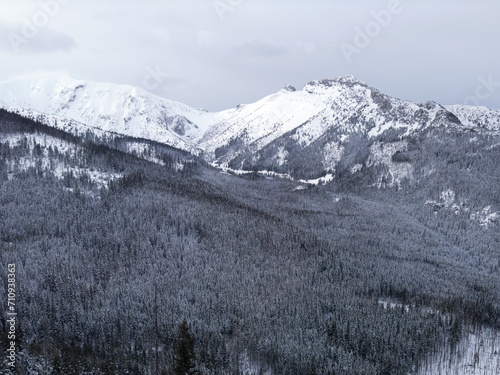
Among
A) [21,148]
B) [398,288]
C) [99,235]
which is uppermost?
[21,148]

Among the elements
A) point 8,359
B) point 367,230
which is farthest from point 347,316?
point 367,230

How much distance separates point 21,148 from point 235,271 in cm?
10900

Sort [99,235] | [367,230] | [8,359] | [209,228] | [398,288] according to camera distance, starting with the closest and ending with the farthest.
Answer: [8,359]
[398,288]
[99,235]
[209,228]
[367,230]

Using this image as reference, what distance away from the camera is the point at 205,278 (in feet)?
342

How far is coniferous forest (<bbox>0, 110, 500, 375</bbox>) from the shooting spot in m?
73.6

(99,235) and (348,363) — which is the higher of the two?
(99,235)

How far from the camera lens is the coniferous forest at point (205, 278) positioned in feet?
242

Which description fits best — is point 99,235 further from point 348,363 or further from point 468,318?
point 468,318

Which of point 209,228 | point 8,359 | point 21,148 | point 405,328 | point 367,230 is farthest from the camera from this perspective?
point 367,230

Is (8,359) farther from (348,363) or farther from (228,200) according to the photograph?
(228,200)

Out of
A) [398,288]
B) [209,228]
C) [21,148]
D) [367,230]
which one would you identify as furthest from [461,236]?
[21,148]

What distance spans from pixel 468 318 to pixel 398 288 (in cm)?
1987

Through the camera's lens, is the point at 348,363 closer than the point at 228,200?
Yes

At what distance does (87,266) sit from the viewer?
353ft
